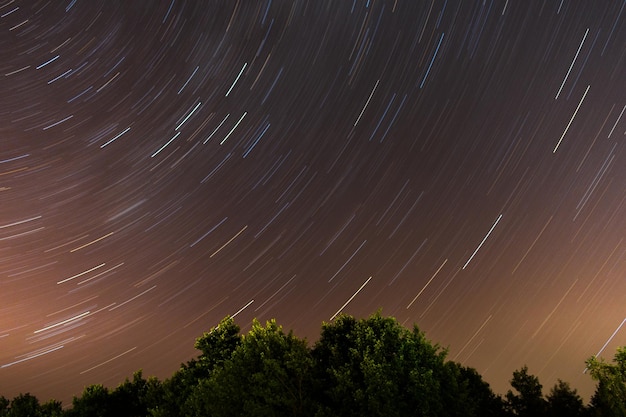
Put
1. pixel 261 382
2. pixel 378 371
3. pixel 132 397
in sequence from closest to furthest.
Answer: pixel 378 371 → pixel 261 382 → pixel 132 397

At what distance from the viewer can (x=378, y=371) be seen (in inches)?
607

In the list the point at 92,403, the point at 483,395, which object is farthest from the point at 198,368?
the point at 483,395

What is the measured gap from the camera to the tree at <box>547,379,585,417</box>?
27422 mm

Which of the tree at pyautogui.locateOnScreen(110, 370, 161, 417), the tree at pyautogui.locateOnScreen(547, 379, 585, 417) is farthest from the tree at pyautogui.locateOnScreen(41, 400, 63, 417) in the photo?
the tree at pyautogui.locateOnScreen(547, 379, 585, 417)

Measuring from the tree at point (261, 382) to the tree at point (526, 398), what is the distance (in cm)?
1810

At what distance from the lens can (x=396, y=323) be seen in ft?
57.5

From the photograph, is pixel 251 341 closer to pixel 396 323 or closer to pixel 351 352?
pixel 351 352

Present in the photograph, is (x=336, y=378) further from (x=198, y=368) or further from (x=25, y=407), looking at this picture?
(x=25, y=407)

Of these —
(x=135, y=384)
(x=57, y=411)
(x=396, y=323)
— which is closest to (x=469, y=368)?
(x=396, y=323)

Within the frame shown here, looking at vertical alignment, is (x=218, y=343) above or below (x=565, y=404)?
above

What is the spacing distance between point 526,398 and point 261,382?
20700 mm

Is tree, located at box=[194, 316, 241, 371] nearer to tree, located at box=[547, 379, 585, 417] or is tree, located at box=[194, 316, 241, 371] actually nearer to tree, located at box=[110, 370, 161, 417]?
tree, located at box=[110, 370, 161, 417]

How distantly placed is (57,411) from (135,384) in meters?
4.57

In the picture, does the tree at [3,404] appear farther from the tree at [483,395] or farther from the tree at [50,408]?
the tree at [483,395]
